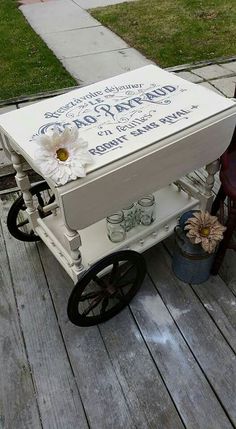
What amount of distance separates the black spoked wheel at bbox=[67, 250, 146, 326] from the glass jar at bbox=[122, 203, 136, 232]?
0.63ft

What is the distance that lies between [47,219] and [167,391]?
1.04m

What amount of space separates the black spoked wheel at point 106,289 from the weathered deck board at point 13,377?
314 mm

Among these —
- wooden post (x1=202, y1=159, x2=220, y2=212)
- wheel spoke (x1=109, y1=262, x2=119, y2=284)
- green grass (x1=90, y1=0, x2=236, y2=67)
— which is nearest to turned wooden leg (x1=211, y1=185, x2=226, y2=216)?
wooden post (x1=202, y1=159, x2=220, y2=212)

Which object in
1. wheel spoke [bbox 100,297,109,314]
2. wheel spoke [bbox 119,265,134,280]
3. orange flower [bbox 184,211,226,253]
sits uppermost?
orange flower [bbox 184,211,226,253]

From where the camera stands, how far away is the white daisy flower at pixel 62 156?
1332 mm

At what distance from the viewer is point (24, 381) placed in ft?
5.50

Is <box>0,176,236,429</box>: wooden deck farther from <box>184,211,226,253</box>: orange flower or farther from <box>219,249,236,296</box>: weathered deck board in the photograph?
<box>184,211,226,253</box>: orange flower

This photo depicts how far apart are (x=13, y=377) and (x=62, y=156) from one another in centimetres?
101

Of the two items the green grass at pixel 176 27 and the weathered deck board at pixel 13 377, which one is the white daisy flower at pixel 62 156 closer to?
the weathered deck board at pixel 13 377

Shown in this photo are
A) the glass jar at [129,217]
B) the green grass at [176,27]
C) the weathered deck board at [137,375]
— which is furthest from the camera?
the green grass at [176,27]

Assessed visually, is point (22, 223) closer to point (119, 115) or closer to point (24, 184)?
point (24, 184)

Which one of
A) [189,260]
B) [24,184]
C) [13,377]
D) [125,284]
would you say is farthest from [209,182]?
[13,377]

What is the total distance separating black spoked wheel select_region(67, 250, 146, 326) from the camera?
164cm

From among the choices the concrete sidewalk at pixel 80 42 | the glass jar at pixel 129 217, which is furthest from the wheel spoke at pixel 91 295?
the concrete sidewalk at pixel 80 42
